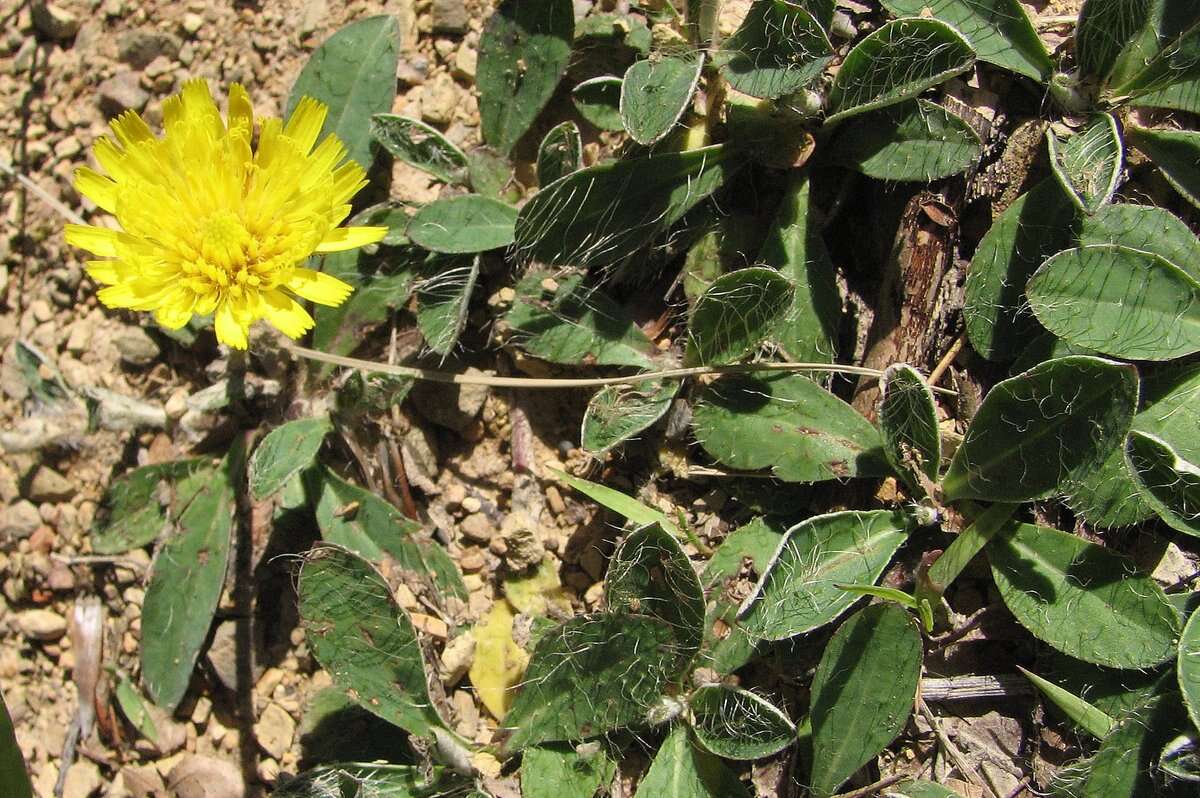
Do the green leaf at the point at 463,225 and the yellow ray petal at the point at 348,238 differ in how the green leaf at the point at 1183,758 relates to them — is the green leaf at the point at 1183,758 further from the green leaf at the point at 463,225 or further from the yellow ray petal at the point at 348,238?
the yellow ray petal at the point at 348,238

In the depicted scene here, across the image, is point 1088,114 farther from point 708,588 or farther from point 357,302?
point 357,302

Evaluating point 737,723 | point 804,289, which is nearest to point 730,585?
point 737,723

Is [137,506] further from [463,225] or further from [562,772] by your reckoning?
[562,772]

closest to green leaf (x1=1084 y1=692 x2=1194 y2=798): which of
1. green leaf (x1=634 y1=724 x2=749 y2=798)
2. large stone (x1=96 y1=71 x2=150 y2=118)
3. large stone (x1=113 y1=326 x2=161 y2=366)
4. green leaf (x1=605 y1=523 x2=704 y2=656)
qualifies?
green leaf (x1=634 y1=724 x2=749 y2=798)

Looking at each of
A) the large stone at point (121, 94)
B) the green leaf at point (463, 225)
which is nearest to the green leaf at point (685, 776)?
the green leaf at point (463, 225)

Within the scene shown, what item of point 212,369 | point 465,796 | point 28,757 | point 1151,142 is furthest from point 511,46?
point 28,757

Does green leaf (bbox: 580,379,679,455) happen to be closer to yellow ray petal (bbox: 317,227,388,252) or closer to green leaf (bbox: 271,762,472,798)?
yellow ray petal (bbox: 317,227,388,252)
